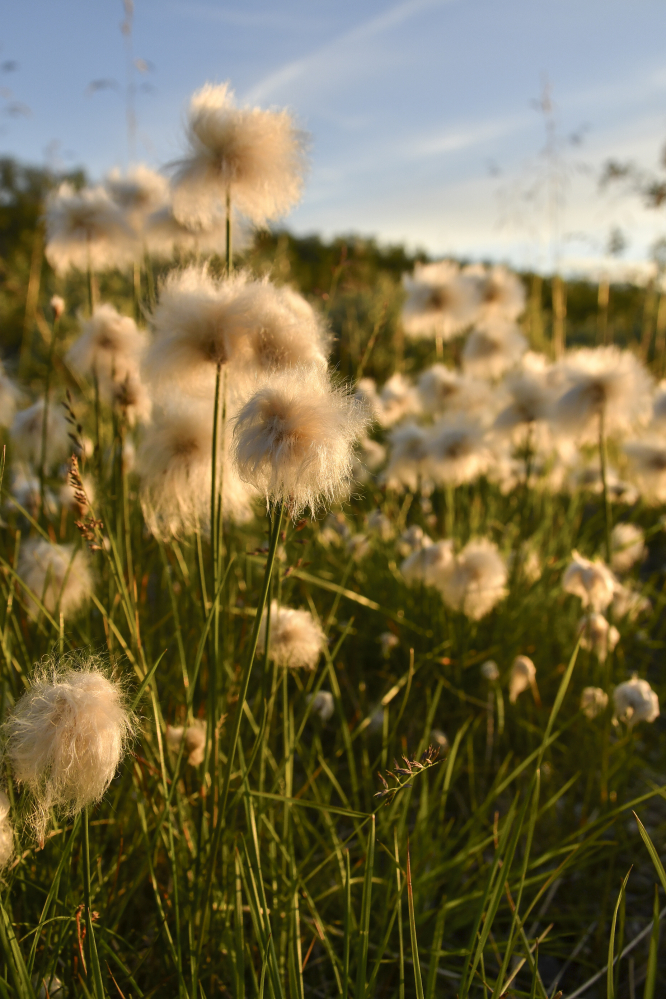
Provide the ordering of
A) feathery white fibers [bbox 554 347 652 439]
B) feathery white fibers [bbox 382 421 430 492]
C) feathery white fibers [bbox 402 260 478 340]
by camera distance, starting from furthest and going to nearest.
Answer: feathery white fibers [bbox 402 260 478 340] < feathery white fibers [bbox 382 421 430 492] < feathery white fibers [bbox 554 347 652 439]

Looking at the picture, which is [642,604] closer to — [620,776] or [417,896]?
[620,776]

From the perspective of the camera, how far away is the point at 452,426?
2979 millimetres

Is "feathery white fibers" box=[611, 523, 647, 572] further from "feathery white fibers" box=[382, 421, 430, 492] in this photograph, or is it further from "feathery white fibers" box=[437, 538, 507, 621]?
"feathery white fibers" box=[437, 538, 507, 621]

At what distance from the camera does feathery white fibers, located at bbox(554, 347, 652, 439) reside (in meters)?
2.40

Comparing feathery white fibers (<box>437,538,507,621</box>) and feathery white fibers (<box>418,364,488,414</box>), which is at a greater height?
feathery white fibers (<box>418,364,488,414</box>)

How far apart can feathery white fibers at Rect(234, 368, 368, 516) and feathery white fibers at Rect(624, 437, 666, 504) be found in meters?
2.50

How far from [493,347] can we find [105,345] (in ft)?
7.58

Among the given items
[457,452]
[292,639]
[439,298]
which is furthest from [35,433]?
[439,298]

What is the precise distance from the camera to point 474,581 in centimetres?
227

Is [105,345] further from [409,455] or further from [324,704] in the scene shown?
[409,455]

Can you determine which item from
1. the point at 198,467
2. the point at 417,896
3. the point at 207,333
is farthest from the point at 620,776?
the point at 207,333

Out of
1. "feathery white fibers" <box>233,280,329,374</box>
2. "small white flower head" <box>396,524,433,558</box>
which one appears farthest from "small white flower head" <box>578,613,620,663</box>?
"feathery white fibers" <box>233,280,329,374</box>

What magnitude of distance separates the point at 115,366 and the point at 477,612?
1.36m

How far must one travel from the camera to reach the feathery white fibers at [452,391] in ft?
11.2
